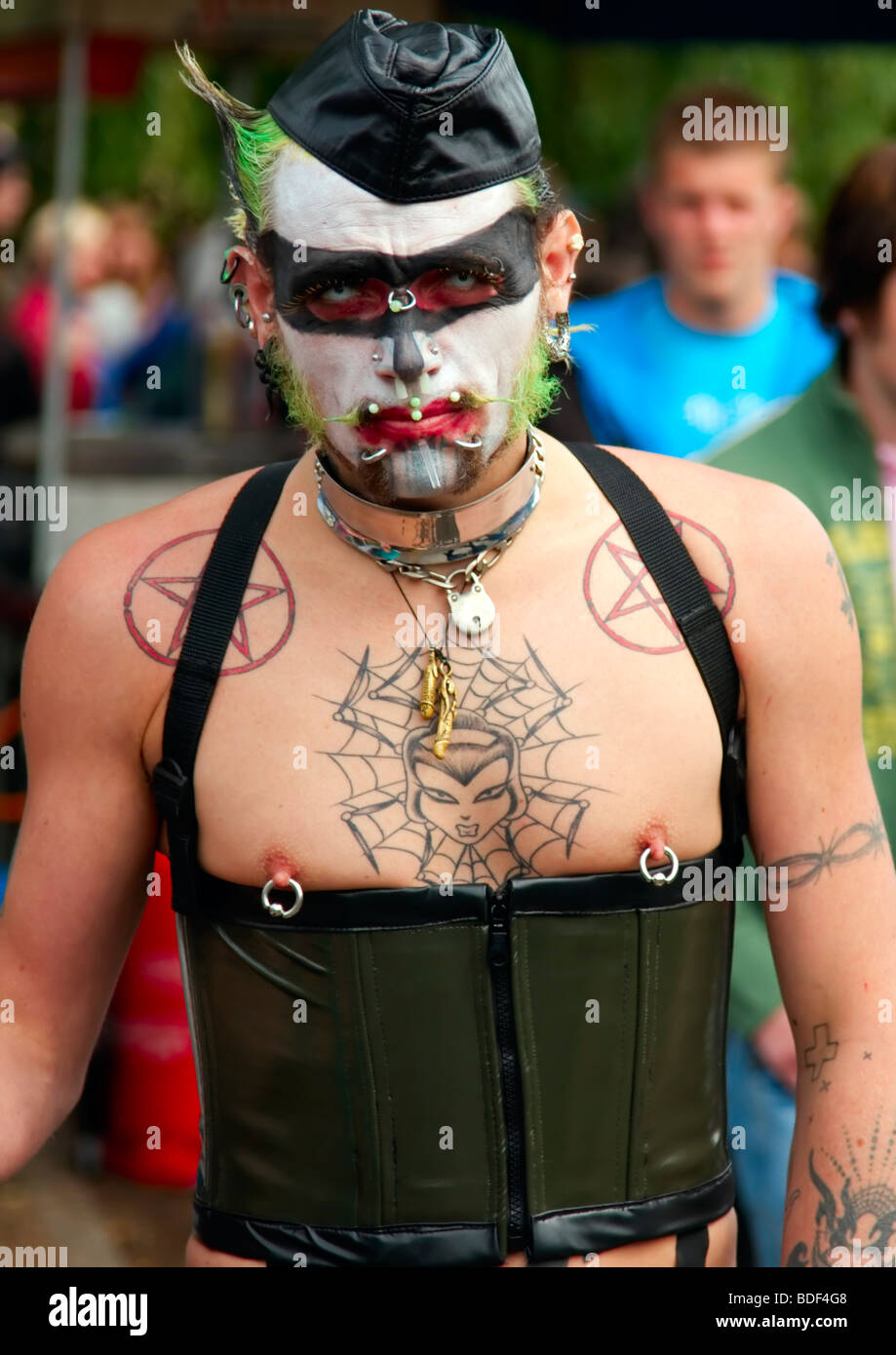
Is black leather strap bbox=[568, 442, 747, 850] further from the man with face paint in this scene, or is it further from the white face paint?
the white face paint

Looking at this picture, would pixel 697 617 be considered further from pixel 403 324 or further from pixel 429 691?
pixel 403 324

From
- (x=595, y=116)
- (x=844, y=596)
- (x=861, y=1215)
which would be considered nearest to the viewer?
(x=861, y=1215)

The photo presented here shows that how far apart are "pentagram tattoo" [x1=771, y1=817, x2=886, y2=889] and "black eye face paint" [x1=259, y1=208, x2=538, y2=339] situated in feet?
2.67

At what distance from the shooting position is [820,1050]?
2293 millimetres

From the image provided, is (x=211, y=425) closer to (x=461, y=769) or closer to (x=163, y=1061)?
(x=163, y=1061)

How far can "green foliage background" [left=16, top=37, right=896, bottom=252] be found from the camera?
47.1 ft

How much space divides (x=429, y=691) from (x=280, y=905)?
330 mm

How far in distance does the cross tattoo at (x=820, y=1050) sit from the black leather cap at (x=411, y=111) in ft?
3.86

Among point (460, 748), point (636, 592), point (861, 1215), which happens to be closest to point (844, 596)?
point (636, 592)

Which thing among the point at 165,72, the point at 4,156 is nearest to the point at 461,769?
the point at 4,156

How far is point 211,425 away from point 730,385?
413cm

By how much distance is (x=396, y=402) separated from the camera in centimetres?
213

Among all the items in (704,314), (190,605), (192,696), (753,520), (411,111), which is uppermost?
(411,111)

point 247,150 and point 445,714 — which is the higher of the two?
point 247,150
